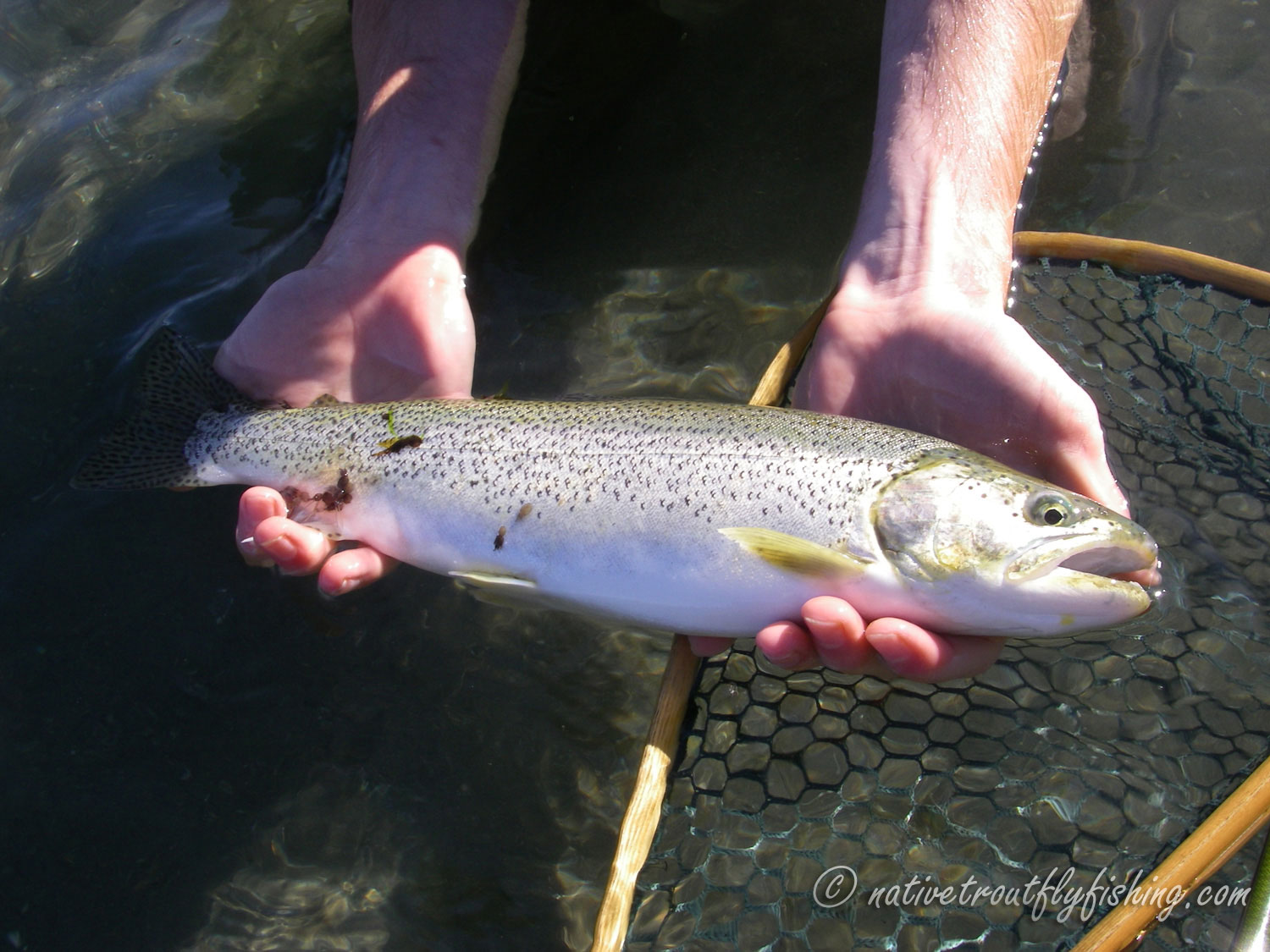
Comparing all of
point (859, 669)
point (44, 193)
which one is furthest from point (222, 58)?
point (859, 669)

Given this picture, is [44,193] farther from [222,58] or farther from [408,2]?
[408,2]

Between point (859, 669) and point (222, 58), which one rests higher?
point (222, 58)

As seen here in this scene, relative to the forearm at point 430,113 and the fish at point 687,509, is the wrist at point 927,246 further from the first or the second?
the forearm at point 430,113

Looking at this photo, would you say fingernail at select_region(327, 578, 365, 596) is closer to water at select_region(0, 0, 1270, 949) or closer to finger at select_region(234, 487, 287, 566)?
finger at select_region(234, 487, 287, 566)

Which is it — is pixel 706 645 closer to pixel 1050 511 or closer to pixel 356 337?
pixel 1050 511

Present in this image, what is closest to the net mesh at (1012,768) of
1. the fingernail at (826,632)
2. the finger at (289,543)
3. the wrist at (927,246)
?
the fingernail at (826,632)
